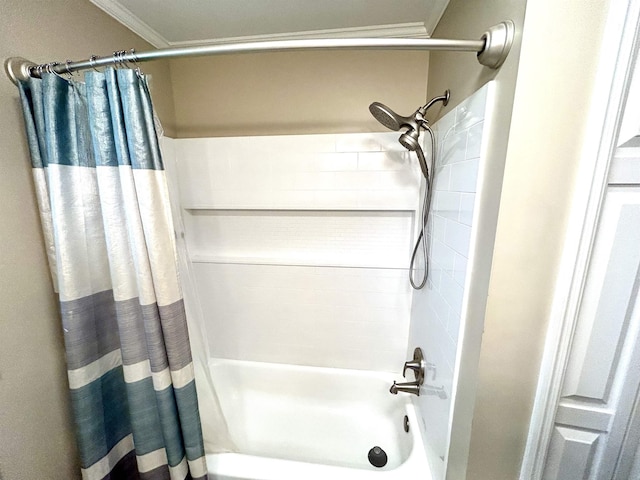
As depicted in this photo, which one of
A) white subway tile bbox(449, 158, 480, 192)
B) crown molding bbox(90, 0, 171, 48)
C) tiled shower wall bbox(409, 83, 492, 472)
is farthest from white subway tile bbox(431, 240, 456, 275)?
crown molding bbox(90, 0, 171, 48)

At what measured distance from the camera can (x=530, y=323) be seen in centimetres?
65

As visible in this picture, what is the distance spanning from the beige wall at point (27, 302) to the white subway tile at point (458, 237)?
1.42m

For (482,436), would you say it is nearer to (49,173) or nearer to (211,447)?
(211,447)

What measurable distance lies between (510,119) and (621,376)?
2.31 feet

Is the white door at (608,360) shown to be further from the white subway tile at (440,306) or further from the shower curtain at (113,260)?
the shower curtain at (113,260)

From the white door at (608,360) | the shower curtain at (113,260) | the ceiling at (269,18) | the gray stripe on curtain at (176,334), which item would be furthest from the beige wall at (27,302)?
the white door at (608,360)

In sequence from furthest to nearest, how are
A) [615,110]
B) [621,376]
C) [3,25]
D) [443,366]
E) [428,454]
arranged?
[428,454] → [443,366] → [3,25] → [621,376] → [615,110]

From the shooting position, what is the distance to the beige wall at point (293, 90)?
1.34 meters

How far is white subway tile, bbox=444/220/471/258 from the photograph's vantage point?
0.78m

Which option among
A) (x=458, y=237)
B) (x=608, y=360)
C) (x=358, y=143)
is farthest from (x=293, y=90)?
(x=608, y=360)

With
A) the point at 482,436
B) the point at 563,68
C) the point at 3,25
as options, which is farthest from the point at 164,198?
the point at 482,436

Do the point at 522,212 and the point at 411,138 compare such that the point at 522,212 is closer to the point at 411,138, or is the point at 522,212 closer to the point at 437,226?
the point at 437,226

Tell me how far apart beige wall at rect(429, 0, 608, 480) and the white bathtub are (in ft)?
2.10

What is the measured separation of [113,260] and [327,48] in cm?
93
